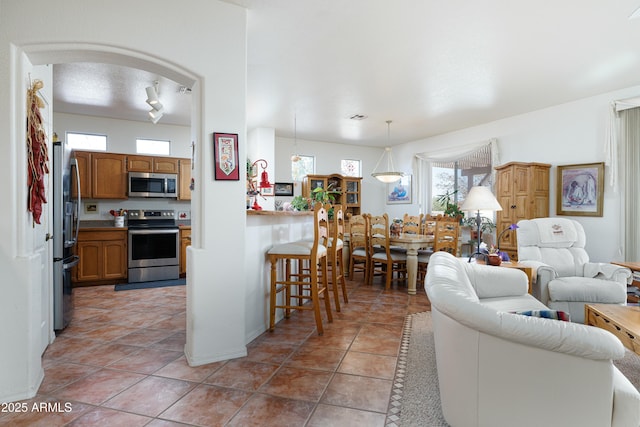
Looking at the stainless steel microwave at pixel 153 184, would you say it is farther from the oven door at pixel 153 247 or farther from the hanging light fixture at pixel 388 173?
the hanging light fixture at pixel 388 173

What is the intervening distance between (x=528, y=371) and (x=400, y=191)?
682cm

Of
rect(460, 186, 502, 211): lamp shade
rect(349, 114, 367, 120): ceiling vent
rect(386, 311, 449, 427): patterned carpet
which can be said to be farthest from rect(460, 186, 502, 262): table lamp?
rect(349, 114, 367, 120): ceiling vent

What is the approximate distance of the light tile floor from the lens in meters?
1.78

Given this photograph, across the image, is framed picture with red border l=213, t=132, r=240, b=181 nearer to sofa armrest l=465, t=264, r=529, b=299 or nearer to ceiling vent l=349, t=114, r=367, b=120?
sofa armrest l=465, t=264, r=529, b=299

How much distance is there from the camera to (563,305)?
313cm

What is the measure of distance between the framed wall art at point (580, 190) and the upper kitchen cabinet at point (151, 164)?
20.1ft

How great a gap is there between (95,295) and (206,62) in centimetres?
362

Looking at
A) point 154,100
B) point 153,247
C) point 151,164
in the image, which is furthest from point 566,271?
point 151,164

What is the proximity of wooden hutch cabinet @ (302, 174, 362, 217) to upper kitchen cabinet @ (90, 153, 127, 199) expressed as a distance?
334cm

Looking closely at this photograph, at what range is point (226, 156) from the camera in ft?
8.01

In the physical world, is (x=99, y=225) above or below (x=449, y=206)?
below

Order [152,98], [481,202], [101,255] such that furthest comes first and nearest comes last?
[101,255]
[152,98]
[481,202]

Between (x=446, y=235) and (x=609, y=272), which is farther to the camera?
(x=446, y=235)

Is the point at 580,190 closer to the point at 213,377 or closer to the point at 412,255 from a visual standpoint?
the point at 412,255
